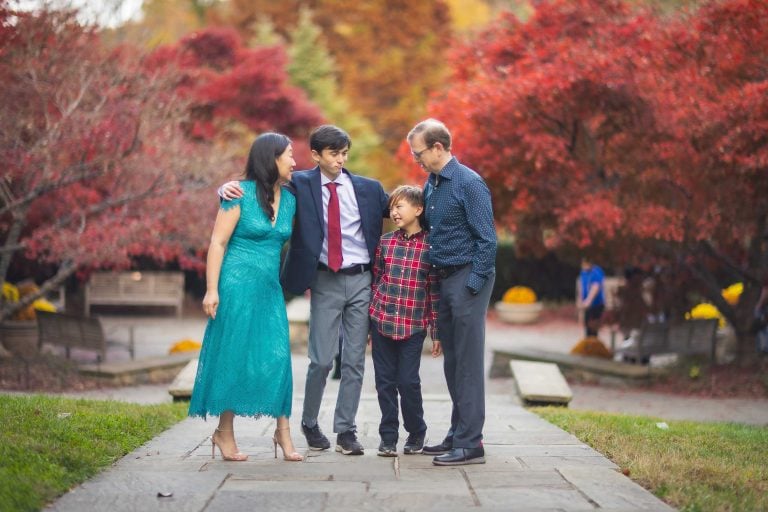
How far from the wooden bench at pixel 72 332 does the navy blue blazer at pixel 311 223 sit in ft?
25.5

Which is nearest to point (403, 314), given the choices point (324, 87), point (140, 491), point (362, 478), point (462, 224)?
point (462, 224)

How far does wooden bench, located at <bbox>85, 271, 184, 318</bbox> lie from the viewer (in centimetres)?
2411

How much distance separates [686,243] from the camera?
1281cm

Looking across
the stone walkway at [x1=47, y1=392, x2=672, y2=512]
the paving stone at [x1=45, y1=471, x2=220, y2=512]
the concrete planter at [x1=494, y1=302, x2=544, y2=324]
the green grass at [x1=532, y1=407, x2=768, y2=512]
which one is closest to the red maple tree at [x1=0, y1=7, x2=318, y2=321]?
the stone walkway at [x1=47, y1=392, x2=672, y2=512]

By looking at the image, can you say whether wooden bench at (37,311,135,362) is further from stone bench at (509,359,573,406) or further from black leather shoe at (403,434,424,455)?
black leather shoe at (403,434,424,455)

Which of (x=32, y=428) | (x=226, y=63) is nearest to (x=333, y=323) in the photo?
(x=32, y=428)

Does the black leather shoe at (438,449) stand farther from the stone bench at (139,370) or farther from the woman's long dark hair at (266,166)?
the stone bench at (139,370)

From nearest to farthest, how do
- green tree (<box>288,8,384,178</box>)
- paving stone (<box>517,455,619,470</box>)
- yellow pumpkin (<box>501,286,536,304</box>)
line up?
paving stone (<box>517,455,619,470</box>), yellow pumpkin (<box>501,286,536,304</box>), green tree (<box>288,8,384,178</box>)

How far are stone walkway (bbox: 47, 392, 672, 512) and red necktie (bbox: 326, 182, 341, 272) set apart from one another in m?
1.15

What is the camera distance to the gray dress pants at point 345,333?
616cm

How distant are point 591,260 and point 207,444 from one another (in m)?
9.01

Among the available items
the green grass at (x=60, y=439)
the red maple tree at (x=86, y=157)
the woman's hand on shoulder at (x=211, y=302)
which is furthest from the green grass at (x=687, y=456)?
the red maple tree at (x=86, y=157)

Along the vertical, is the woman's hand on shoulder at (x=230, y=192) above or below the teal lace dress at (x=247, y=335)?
above

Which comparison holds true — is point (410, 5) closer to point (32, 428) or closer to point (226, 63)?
point (226, 63)
